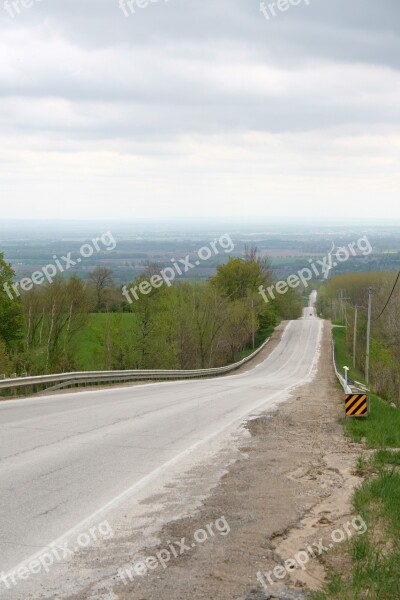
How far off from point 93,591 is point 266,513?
10.2 ft

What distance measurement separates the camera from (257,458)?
488 inches

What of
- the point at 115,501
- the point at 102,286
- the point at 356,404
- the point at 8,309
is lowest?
the point at 356,404

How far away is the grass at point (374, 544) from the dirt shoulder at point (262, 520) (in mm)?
233

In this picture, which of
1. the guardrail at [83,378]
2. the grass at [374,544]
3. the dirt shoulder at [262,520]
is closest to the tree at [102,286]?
the guardrail at [83,378]

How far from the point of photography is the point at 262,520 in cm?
836

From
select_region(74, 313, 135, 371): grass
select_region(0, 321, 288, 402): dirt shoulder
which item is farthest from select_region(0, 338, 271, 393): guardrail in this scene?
select_region(74, 313, 135, 371): grass

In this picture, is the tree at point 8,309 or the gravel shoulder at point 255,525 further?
Result: the tree at point 8,309

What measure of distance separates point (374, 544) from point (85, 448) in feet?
21.2

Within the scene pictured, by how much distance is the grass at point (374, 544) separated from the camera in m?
6.04

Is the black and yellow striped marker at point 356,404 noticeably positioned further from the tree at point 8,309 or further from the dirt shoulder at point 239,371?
the tree at point 8,309

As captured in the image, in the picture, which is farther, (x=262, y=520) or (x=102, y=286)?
(x=102, y=286)

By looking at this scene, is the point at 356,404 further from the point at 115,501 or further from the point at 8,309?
the point at 8,309

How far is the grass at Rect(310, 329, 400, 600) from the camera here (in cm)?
604

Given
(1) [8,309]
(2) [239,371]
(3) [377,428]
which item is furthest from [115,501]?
(2) [239,371]
